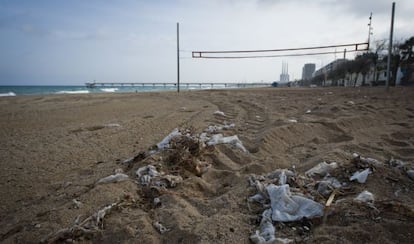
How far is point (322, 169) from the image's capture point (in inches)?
114

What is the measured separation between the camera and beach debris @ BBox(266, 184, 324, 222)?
6.60ft

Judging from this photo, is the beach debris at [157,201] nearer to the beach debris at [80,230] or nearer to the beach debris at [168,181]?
the beach debris at [168,181]

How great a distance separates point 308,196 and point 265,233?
0.63 meters

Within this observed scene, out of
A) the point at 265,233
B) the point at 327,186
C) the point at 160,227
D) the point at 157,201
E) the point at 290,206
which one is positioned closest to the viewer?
the point at 265,233

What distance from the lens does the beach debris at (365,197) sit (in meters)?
2.15

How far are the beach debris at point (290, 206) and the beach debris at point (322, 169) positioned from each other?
752mm

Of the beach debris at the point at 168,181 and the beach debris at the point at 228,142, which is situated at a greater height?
the beach debris at the point at 228,142

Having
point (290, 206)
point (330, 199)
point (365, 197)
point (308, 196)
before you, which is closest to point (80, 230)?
point (290, 206)

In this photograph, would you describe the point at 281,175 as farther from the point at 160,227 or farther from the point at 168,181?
the point at 160,227

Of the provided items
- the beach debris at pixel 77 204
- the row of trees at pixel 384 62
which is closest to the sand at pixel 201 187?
the beach debris at pixel 77 204

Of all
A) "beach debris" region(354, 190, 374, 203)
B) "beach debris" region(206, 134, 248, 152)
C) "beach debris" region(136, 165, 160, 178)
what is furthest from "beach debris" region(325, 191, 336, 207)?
"beach debris" region(136, 165, 160, 178)

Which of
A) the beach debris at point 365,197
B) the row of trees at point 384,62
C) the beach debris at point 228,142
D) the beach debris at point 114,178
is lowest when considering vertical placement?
the beach debris at point 114,178

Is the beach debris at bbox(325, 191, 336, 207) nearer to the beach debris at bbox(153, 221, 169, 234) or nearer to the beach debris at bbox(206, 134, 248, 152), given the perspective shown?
the beach debris at bbox(153, 221, 169, 234)

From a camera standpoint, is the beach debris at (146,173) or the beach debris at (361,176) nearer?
the beach debris at (361,176)
